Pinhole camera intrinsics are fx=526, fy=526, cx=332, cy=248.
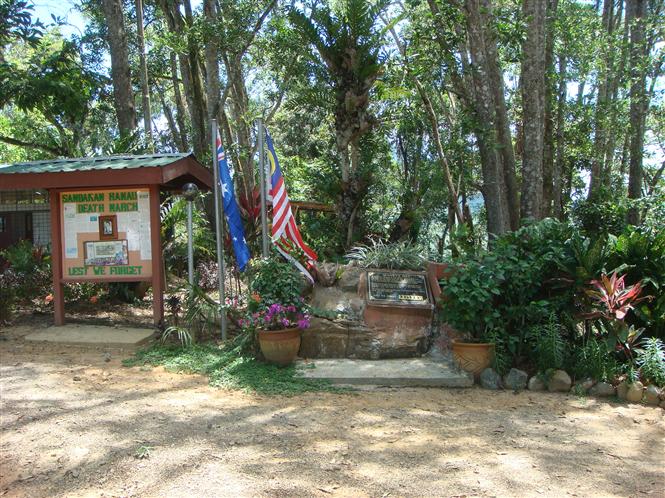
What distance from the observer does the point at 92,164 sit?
719cm

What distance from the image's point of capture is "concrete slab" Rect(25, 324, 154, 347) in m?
6.71

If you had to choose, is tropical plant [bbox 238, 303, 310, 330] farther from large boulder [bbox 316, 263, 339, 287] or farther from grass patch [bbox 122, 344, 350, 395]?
large boulder [bbox 316, 263, 339, 287]

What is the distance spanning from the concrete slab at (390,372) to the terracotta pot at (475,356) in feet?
0.29

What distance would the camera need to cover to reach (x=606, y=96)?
15000 mm

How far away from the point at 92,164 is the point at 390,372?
4877 millimetres

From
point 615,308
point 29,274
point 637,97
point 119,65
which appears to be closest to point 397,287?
point 615,308

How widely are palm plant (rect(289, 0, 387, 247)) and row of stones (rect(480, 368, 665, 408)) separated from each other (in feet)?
15.3

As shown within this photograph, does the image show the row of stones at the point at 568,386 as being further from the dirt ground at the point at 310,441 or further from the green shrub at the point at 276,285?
the green shrub at the point at 276,285

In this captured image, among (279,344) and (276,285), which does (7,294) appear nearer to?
(276,285)

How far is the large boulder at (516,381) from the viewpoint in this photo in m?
5.42

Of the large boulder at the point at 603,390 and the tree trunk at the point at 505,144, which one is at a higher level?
the tree trunk at the point at 505,144

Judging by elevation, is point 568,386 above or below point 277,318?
below

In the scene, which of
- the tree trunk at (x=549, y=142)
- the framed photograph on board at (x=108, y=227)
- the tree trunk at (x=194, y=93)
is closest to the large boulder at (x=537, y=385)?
the framed photograph on board at (x=108, y=227)

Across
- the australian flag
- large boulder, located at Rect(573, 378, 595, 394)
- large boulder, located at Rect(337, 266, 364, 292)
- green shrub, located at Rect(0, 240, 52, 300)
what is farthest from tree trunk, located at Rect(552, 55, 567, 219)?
green shrub, located at Rect(0, 240, 52, 300)
